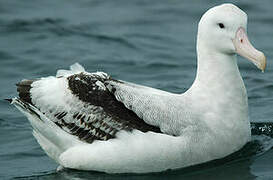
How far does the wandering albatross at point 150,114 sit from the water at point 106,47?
0.71 metres

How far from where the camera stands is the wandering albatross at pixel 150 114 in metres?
8.59

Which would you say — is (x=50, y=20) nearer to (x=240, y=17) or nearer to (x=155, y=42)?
(x=155, y=42)

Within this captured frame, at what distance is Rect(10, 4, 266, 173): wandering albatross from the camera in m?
8.59

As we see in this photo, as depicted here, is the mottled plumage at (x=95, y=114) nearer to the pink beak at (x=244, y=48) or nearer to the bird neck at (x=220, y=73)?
the bird neck at (x=220, y=73)

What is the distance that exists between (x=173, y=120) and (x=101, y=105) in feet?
2.70

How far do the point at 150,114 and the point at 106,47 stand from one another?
6.62 metres

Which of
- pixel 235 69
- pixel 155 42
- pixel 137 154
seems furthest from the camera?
pixel 155 42

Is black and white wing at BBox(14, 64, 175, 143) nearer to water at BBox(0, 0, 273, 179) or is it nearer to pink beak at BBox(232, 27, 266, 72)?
water at BBox(0, 0, 273, 179)

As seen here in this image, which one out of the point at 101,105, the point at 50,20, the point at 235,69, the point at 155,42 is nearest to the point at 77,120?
the point at 101,105

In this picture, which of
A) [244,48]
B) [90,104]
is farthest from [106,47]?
[244,48]

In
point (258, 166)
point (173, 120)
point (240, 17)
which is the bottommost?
point (258, 166)

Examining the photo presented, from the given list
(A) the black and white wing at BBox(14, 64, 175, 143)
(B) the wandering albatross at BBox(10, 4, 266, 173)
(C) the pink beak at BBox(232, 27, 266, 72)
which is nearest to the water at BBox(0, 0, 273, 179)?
(B) the wandering albatross at BBox(10, 4, 266, 173)

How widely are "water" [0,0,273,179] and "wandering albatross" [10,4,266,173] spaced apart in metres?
0.71

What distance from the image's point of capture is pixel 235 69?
29.8 feet
